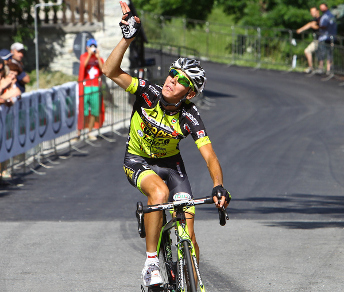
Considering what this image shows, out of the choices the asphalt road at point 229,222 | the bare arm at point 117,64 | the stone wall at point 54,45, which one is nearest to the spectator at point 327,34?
the asphalt road at point 229,222

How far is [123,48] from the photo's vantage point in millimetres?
5270

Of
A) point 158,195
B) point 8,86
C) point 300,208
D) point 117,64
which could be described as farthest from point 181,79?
point 8,86

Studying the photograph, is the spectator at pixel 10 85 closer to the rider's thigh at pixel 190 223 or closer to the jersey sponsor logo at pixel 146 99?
the jersey sponsor logo at pixel 146 99

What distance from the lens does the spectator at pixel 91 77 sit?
14758mm

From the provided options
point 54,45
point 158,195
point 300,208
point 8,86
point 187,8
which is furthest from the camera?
point 187,8

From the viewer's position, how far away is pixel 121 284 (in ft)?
19.9

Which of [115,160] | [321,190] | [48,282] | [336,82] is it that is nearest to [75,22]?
[115,160]

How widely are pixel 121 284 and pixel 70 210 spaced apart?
368cm

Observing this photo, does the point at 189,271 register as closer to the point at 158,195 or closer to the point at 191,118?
the point at 158,195

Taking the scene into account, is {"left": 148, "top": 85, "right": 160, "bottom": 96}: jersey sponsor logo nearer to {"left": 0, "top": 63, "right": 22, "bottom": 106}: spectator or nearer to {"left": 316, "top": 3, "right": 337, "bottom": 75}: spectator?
{"left": 0, "top": 63, "right": 22, "bottom": 106}: spectator

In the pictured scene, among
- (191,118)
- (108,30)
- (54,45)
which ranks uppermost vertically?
(191,118)

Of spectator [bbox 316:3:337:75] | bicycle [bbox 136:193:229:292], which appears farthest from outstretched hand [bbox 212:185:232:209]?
spectator [bbox 316:3:337:75]

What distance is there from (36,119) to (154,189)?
304 inches

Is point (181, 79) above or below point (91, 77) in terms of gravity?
above
